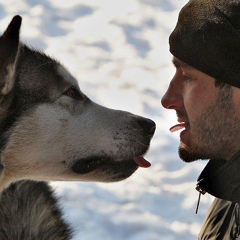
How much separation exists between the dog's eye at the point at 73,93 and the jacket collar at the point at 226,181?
134 cm

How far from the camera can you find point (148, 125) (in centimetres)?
482

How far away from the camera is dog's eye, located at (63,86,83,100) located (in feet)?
15.8

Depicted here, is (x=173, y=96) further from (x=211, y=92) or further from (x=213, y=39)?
(x=213, y=39)

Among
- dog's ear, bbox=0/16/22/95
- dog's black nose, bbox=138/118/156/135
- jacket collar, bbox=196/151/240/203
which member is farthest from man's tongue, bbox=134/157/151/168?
dog's ear, bbox=0/16/22/95

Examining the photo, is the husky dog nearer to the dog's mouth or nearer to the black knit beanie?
the dog's mouth

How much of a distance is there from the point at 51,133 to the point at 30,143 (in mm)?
188

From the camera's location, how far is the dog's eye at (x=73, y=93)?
15.8ft

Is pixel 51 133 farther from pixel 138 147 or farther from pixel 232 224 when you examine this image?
pixel 232 224

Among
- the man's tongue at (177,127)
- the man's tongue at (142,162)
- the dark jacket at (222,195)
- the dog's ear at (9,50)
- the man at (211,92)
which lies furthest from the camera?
the man's tongue at (142,162)

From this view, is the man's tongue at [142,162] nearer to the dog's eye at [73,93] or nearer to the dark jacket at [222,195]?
the dark jacket at [222,195]

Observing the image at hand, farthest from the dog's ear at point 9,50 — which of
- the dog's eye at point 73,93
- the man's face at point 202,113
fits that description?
the man's face at point 202,113

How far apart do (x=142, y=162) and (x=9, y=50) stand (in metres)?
1.57

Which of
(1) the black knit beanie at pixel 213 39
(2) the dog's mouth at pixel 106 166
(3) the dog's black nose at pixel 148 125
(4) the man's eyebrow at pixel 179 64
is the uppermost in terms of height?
(1) the black knit beanie at pixel 213 39

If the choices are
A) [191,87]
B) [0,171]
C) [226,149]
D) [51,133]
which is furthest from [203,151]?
[0,171]
